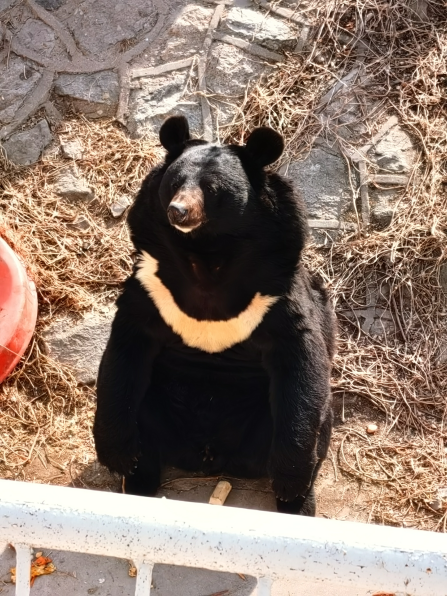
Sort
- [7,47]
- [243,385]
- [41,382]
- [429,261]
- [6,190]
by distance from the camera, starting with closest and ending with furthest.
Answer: [243,385]
[41,382]
[429,261]
[6,190]
[7,47]

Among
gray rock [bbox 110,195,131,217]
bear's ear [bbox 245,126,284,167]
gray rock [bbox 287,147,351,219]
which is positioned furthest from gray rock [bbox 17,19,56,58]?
bear's ear [bbox 245,126,284,167]

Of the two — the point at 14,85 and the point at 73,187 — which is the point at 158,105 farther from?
the point at 14,85

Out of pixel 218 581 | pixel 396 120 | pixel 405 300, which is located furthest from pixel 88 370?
pixel 396 120

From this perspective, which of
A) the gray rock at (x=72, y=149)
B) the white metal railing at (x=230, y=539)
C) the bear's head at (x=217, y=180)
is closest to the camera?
the white metal railing at (x=230, y=539)

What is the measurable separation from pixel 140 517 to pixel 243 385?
2053 mm

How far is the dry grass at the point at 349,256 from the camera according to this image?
14.9 ft

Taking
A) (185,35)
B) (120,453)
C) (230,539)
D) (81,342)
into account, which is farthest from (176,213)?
(185,35)

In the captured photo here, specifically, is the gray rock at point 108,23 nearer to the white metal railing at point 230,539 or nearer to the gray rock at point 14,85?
the gray rock at point 14,85

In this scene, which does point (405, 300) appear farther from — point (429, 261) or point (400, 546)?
point (400, 546)

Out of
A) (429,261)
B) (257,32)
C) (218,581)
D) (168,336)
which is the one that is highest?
(257,32)

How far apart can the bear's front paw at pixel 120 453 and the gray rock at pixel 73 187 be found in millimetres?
2246

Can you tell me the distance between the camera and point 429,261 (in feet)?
17.2

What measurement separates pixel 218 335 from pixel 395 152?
2.44 m

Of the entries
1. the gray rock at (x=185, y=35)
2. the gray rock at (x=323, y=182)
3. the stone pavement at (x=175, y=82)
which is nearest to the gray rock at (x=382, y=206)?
the stone pavement at (x=175, y=82)
